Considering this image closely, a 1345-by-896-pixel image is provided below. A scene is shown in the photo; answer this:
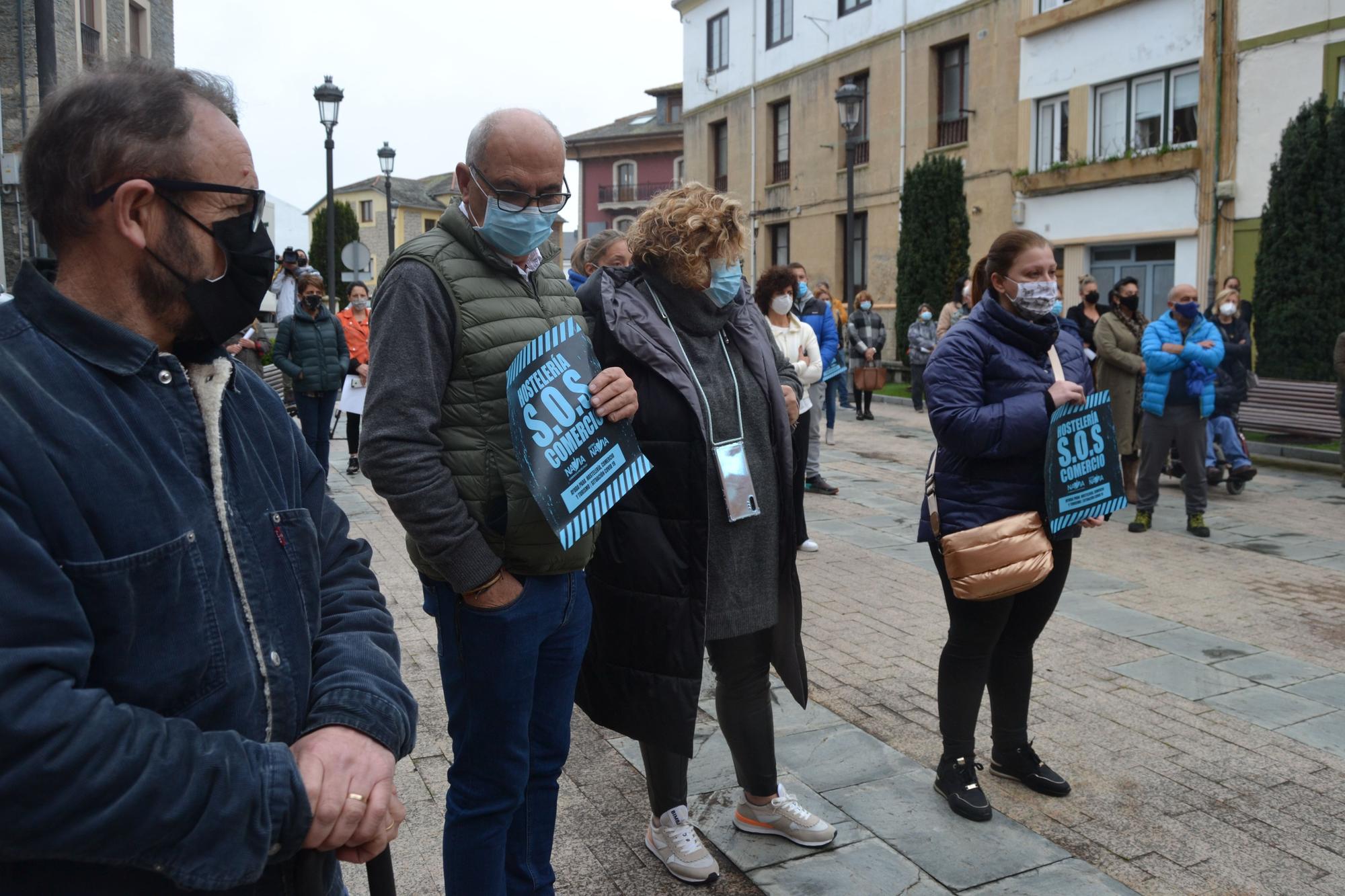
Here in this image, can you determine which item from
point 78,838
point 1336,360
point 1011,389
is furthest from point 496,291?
point 1336,360

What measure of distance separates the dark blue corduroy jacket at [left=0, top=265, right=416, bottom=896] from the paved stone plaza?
6.83ft

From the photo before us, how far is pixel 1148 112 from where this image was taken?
66.4ft

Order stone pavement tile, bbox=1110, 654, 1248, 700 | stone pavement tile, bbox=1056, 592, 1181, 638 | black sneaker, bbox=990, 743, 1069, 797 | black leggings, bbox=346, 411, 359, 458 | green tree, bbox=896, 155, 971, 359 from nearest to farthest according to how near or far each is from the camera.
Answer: black sneaker, bbox=990, 743, 1069, 797 < stone pavement tile, bbox=1110, 654, 1248, 700 < stone pavement tile, bbox=1056, 592, 1181, 638 < black leggings, bbox=346, 411, 359, 458 < green tree, bbox=896, 155, 971, 359

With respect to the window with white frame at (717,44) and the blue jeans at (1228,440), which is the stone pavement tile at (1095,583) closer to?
the blue jeans at (1228,440)

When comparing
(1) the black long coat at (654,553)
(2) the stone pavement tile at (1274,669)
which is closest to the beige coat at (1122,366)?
(2) the stone pavement tile at (1274,669)

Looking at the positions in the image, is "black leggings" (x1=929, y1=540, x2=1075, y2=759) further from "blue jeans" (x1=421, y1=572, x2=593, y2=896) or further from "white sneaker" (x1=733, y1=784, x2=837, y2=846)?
"blue jeans" (x1=421, y1=572, x2=593, y2=896)

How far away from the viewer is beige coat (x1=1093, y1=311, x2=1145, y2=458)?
10.1m

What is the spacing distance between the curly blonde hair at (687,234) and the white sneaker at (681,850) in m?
1.64

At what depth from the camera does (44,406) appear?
134cm

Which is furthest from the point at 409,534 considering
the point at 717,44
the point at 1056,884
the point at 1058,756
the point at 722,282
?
the point at 717,44

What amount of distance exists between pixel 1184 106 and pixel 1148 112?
0.87 meters

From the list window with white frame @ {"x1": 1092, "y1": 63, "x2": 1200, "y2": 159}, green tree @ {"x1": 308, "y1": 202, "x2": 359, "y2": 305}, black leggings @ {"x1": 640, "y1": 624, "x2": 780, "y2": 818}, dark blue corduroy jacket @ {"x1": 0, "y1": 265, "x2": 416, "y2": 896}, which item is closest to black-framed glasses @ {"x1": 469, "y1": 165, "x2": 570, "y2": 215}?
dark blue corduroy jacket @ {"x1": 0, "y1": 265, "x2": 416, "y2": 896}

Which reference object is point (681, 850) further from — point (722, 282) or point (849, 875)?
point (722, 282)

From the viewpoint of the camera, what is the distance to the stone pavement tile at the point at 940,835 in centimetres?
346
